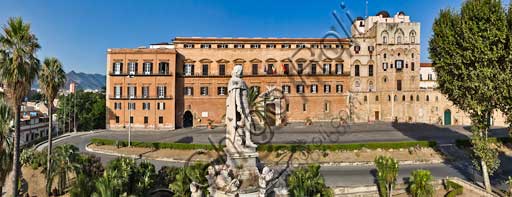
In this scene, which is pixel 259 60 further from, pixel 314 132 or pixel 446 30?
pixel 446 30

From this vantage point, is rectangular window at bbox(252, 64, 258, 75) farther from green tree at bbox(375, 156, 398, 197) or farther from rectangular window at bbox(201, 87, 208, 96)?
green tree at bbox(375, 156, 398, 197)

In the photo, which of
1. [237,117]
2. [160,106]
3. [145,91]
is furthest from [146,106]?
[237,117]

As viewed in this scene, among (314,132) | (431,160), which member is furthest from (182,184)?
(314,132)

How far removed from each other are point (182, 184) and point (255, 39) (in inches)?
1585

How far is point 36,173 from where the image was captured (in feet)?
81.2

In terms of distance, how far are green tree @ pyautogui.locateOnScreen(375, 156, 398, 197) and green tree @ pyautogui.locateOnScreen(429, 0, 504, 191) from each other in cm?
587

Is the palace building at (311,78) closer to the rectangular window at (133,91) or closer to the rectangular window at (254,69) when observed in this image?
the rectangular window at (254,69)

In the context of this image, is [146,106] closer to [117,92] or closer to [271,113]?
[117,92]

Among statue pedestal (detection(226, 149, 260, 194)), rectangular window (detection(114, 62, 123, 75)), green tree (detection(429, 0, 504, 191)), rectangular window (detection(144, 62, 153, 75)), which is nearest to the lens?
statue pedestal (detection(226, 149, 260, 194))

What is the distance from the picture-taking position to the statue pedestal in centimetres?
1173

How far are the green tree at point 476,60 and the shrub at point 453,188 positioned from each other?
1.59m

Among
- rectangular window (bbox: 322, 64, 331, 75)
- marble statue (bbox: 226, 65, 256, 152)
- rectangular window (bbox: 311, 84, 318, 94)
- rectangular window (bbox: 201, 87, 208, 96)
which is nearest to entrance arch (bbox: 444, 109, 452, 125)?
rectangular window (bbox: 322, 64, 331, 75)

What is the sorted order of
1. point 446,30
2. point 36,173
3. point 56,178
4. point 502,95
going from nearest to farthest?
point 502,95
point 446,30
point 56,178
point 36,173

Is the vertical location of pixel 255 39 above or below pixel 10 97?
above
